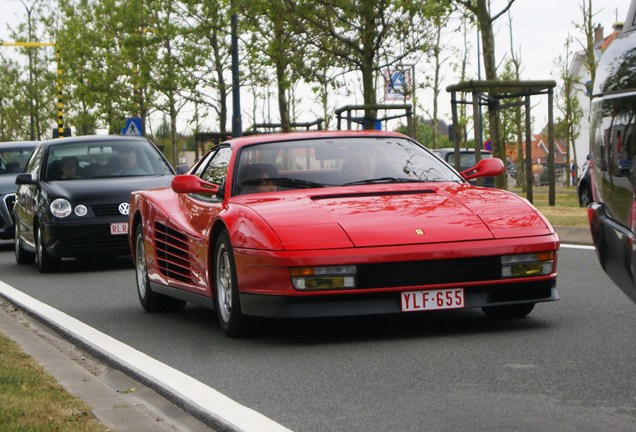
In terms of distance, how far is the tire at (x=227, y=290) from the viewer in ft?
26.9

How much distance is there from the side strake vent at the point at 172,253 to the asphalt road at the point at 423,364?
1.22ft

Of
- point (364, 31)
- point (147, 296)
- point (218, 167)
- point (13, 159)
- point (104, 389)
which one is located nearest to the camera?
point (104, 389)

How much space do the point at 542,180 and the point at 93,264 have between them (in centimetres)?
7084

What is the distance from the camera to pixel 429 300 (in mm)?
7781

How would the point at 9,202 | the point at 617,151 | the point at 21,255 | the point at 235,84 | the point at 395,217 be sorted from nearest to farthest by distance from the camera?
1. the point at 617,151
2. the point at 395,217
3. the point at 21,255
4. the point at 9,202
5. the point at 235,84

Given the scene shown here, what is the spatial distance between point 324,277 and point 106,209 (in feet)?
26.8

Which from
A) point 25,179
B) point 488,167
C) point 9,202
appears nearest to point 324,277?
point 488,167

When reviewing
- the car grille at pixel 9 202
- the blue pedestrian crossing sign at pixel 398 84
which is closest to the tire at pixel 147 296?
the car grille at pixel 9 202

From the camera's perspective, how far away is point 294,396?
6.24 metres

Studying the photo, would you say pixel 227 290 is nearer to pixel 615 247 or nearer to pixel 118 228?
pixel 615 247

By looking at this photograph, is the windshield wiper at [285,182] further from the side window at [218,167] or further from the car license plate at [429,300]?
the car license plate at [429,300]

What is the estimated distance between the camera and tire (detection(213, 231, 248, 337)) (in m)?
8.20

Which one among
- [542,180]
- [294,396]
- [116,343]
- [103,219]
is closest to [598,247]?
[294,396]

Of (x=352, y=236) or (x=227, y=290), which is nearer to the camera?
(x=352, y=236)
